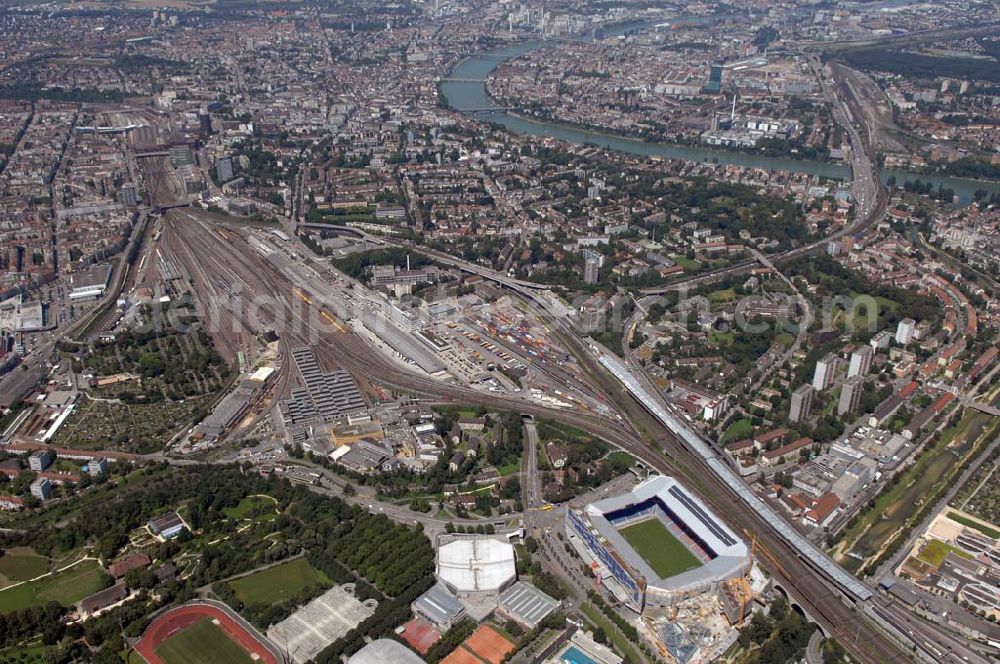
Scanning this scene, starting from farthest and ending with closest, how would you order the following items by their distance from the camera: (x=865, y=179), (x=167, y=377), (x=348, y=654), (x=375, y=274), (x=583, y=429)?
1. (x=865, y=179)
2. (x=375, y=274)
3. (x=167, y=377)
4. (x=583, y=429)
5. (x=348, y=654)

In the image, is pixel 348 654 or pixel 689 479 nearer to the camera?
pixel 348 654

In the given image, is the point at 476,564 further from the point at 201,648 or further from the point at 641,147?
the point at 641,147

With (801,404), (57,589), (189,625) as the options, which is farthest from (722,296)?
(57,589)

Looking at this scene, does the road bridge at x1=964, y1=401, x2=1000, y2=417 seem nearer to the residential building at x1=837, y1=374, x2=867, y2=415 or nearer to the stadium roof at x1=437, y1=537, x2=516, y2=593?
the residential building at x1=837, y1=374, x2=867, y2=415

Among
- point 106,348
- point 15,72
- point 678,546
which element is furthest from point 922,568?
point 15,72

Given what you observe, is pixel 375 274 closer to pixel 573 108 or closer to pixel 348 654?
pixel 348 654

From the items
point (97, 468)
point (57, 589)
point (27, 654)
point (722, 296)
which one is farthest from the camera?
point (722, 296)

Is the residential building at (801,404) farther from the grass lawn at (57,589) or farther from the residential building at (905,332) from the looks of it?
the grass lawn at (57,589)
